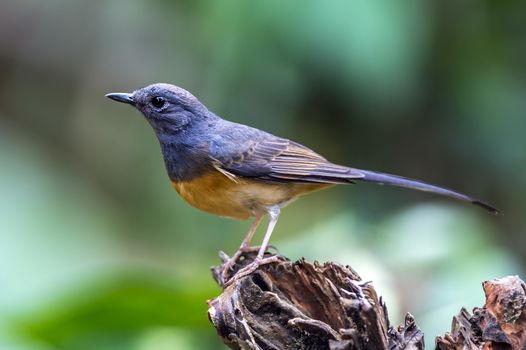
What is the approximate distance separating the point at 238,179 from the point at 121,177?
4.36m

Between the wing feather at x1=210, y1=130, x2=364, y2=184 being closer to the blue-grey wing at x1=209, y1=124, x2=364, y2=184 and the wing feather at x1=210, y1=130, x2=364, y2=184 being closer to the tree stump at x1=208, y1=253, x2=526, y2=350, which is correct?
the blue-grey wing at x1=209, y1=124, x2=364, y2=184

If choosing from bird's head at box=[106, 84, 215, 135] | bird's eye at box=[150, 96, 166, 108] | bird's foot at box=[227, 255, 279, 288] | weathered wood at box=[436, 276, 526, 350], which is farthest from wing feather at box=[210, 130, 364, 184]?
weathered wood at box=[436, 276, 526, 350]

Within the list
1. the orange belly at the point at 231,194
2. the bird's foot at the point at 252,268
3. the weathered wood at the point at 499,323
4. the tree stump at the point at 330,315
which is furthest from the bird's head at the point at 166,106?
the weathered wood at the point at 499,323

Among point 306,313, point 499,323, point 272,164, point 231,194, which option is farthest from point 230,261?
point 499,323

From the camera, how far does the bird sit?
4391 mm

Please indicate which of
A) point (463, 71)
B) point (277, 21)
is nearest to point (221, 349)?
point (277, 21)

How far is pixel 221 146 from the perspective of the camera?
454 cm

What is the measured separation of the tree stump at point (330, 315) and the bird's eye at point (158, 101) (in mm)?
1417

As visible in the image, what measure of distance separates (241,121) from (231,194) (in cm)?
235

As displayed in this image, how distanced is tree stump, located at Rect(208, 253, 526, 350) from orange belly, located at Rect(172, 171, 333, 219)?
0.81 meters

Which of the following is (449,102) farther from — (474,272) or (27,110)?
(27,110)

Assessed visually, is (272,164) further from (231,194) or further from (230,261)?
(230,261)

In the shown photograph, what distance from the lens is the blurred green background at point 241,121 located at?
4.91m

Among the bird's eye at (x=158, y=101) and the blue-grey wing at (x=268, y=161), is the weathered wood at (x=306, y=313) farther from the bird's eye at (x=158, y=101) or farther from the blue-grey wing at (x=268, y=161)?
the bird's eye at (x=158, y=101)
